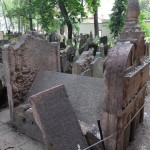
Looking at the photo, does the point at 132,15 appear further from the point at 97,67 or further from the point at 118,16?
the point at 118,16

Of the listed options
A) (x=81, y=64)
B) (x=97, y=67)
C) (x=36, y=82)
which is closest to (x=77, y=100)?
(x=36, y=82)

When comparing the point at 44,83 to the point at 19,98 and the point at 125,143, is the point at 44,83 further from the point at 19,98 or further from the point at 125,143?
the point at 125,143

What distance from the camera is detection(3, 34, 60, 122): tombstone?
3822 millimetres

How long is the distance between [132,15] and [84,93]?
63.4 inches

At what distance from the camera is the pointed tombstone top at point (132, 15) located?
9.40 feet

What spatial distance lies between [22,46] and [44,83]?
0.95 metres

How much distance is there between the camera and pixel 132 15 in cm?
292

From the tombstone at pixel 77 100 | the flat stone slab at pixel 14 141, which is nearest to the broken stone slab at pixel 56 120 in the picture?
the tombstone at pixel 77 100

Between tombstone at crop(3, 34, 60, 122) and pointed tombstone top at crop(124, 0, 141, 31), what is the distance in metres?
2.10

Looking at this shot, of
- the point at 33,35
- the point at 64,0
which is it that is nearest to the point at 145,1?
the point at 64,0

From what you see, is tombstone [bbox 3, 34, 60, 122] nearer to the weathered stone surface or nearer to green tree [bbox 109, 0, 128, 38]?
the weathered stone surface

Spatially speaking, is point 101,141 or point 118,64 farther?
point 101,141

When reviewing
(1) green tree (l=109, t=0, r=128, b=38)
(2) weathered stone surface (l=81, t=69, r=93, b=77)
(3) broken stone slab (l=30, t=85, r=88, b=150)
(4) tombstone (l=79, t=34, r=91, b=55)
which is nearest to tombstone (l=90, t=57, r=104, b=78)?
(2) weathered stone surface (l=81, t=69, r=93, b=77)

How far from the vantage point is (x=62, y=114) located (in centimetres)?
255
